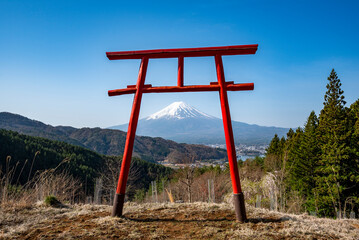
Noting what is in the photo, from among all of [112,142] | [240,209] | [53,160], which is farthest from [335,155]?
[112,142]

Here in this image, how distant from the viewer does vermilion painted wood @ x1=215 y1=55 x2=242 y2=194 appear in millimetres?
3400

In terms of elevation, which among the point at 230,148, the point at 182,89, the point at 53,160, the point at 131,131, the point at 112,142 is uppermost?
the point at 112,142

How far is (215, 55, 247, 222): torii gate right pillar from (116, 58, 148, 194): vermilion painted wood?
4.25ft

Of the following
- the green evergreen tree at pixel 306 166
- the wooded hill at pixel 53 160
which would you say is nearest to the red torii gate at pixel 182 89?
the green evergreen tree at pixel 306 166

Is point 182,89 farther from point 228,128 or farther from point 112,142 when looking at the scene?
point 112,142

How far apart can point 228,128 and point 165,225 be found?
1.68m

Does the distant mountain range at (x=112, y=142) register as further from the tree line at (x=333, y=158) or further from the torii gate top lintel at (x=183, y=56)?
→ the torii gate top lintel at (x=183, y=56)

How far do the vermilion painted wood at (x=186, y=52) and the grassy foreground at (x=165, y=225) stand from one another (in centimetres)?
262

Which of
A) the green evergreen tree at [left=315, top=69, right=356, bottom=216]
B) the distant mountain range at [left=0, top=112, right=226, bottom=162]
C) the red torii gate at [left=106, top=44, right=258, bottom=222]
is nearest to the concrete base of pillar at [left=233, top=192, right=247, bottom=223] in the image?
the red torii gate at [left=106, top=44, right=258, bottom=222]

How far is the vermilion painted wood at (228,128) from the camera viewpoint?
3.40 m

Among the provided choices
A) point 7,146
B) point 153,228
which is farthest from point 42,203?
point 7,146

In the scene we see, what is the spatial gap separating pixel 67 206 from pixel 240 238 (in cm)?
341

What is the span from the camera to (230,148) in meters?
3.43

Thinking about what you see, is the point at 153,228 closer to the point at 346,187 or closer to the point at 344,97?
the point at 346,187
